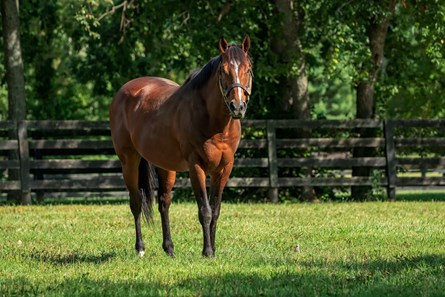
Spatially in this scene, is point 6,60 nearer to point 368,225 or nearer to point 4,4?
point 4,4

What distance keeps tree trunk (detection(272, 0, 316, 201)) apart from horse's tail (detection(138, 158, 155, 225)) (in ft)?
29.8

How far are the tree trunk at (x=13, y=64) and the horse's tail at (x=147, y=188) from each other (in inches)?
392

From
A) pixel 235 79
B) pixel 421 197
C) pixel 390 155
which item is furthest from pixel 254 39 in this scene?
pixel 235 79

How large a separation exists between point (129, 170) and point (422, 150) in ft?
42.1

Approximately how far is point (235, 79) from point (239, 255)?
74.8 inches

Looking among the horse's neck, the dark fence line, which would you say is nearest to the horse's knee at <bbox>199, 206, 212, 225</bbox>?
the horse's neck

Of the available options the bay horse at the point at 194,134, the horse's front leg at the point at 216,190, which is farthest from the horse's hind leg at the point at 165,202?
the horse's front leg at the point at 216,190

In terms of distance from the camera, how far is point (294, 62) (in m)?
20.9

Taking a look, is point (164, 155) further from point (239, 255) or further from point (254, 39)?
point (254, 39)

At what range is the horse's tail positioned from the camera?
12.2m

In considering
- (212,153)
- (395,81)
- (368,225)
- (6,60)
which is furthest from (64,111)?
(212,153)

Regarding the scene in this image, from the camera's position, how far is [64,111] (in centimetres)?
3172

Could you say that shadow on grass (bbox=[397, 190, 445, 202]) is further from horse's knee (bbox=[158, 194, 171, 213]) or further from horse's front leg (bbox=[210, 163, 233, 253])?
horse's front leg (bbox=[210, 163, 233, 253])

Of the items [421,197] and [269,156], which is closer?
[269,156]
